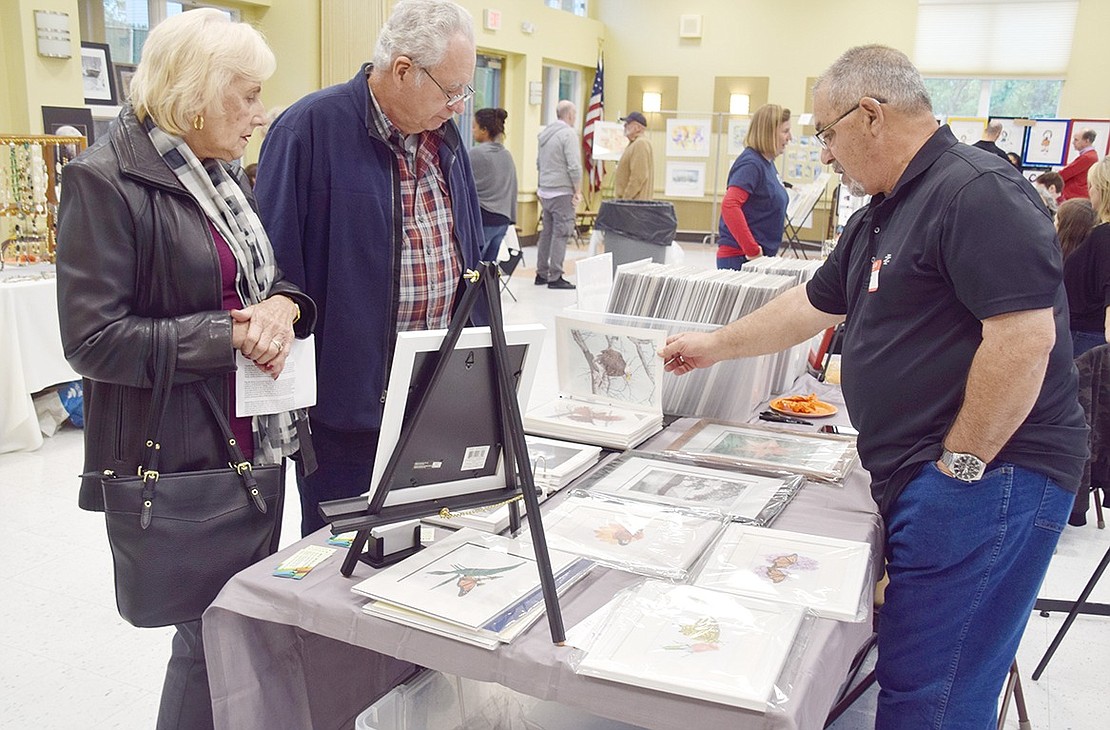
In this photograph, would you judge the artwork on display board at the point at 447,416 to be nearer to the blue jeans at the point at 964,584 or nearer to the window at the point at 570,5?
the blue jeans at the point at 964,584

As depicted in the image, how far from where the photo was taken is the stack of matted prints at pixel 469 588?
1358mm

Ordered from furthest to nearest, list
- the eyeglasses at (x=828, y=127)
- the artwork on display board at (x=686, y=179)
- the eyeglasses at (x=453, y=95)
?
the artwork on display board at (x=686, y=179), the eyeglasses at (x=453, y=95), the eyeglasses at (x=828, y=127)

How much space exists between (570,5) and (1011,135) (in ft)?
19.7

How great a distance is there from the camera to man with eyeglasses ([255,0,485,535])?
6.54 feet

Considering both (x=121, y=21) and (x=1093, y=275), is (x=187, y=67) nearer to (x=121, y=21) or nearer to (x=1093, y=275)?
(x=1093, y=275)

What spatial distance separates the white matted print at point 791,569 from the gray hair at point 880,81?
0.79 m

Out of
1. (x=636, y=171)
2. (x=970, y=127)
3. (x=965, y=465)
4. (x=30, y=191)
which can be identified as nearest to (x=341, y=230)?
(x=965, y=465)

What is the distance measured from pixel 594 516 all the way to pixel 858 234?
0.78m

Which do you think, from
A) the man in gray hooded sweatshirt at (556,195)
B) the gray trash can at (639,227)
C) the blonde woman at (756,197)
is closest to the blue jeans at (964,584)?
the blonde woman at (756,197)

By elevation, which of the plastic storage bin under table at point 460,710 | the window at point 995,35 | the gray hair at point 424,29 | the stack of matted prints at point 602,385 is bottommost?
the plastic storage bin under table at point 460,710

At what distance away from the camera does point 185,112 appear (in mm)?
1623

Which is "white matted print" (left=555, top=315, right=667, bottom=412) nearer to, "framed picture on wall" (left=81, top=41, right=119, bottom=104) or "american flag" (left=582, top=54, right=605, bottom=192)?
"framed picture on wall" (left=81, top=41, right=119, bottom=104)

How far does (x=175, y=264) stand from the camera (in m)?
1.62

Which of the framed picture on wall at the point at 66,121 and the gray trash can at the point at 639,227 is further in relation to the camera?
the gray trash can at the point at 639,227
